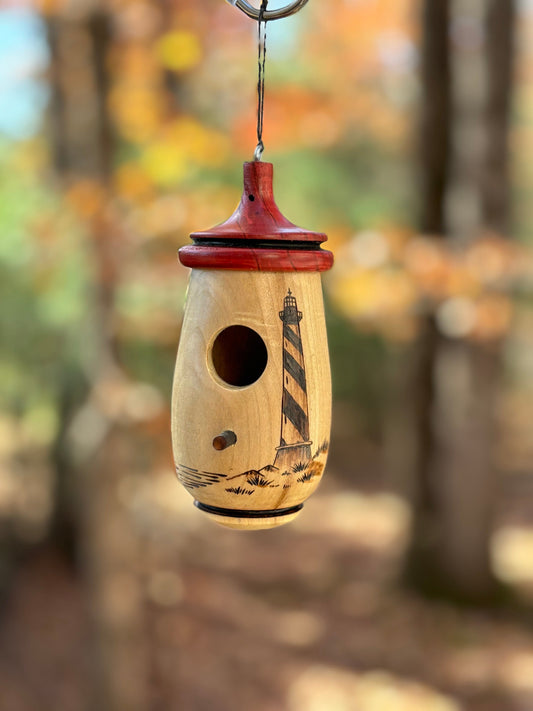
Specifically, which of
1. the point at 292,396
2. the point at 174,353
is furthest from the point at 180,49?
the point at 292,396

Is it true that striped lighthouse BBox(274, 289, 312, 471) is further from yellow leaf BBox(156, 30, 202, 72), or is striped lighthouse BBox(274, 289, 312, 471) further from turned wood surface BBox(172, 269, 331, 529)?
yellow leaf BBox(156, 30, 202, 72)

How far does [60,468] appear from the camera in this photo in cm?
789

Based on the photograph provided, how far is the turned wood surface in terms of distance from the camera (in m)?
1.90

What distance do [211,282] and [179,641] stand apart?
17.5 ft

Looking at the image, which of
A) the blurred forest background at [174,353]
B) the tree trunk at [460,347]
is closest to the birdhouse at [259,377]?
the blurred forest background at [174,353]

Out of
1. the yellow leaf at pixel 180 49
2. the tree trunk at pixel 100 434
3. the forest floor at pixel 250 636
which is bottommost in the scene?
the forest floor at pixel 250 636

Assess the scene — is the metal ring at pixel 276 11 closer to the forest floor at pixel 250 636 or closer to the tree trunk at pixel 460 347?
the tree trunk at pixel 460 347

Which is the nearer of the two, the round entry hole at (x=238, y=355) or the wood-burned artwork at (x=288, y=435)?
the wood-burned artwork at (x=288, y=435)

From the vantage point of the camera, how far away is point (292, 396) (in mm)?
1915

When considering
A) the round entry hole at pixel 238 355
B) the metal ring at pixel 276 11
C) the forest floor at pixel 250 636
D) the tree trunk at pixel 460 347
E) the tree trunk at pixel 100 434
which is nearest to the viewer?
the metal ring at pixel 276 11

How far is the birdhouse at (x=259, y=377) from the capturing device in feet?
6.21

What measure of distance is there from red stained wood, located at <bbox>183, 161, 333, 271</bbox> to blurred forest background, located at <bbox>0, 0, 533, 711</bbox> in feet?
9.16

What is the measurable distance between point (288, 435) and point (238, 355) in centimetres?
41

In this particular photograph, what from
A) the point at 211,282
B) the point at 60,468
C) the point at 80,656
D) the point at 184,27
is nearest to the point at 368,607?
the point at 80,656
